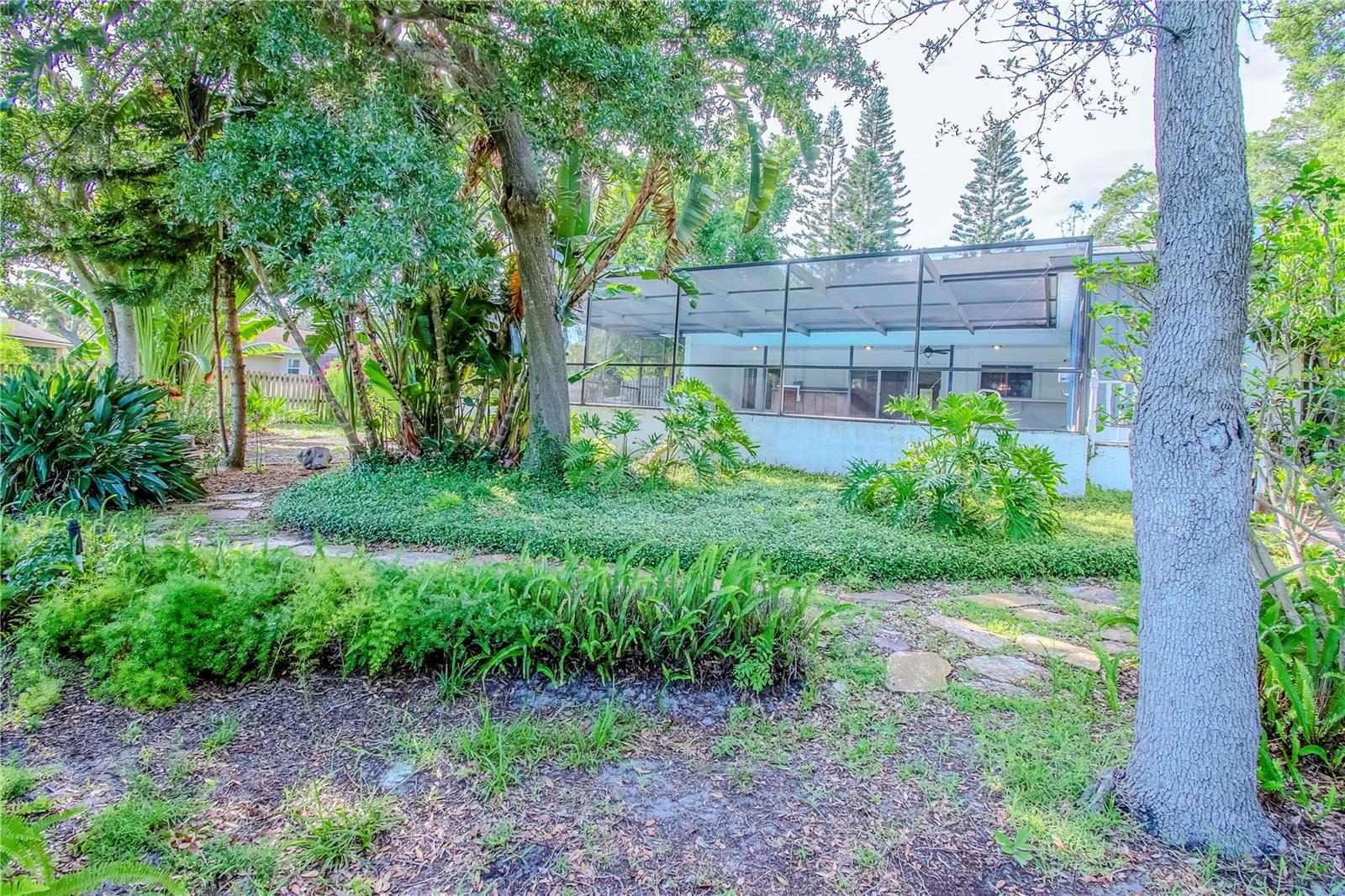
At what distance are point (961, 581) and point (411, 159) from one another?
4847 millimetres

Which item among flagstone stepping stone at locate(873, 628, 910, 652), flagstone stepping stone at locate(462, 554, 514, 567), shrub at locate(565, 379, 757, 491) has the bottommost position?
flagstone stepping stone at locate(873, 628, 910, 652)

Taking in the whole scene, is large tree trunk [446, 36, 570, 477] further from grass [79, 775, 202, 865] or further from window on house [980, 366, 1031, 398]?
window on house [980, 366, 1031, 398]

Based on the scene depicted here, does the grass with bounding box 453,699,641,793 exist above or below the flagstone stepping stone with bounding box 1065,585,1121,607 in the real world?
below

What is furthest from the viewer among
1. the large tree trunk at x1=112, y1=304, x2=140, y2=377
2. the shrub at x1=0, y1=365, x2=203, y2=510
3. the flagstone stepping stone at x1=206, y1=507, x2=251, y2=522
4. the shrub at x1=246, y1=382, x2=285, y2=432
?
the shrub at x1=246, y1=382, x2=285, y2=432

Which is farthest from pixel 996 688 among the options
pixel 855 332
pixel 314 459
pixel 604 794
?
pixel 855 332

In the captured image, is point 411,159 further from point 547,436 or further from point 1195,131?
point 1195,131

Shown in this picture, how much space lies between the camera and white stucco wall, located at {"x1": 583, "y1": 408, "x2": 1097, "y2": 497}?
309 inches

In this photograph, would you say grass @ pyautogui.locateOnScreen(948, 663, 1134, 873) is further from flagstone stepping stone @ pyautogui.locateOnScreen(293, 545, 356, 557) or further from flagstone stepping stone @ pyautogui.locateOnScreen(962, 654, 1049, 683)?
flagstone stepping stone @ pyautogui.locateOnScreen(293, 545, 356, 557)

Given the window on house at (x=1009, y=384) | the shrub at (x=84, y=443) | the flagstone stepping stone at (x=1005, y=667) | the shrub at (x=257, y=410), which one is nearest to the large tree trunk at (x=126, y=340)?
the shrub at (x=84, y=443)

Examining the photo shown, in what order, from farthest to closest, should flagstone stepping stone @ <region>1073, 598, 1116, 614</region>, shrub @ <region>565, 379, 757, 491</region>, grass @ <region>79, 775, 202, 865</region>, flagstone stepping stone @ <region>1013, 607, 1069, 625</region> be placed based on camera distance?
shrub @ <region>565, 379, 757, 491</region>, flagstone stepping stone @ <region>1073, 598, 1116, 614</region>, flagstone stepping stone @ <region>1013, 607, 1069, 625</region>, grass @ <region>79, 775, 202, 865</region>

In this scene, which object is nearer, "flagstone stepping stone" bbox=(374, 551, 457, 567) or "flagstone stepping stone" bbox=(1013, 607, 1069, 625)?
"flagstone stepping stone" bbox=(1013, 607, 1069, 625)

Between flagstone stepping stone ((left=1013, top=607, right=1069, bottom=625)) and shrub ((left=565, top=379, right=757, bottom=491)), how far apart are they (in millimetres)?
3741

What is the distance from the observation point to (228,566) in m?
2.87

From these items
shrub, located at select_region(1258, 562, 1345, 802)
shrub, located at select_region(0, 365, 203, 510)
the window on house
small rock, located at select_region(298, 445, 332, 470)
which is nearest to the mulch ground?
shrub, located at select_region(1258, 562, 1345, 802)
